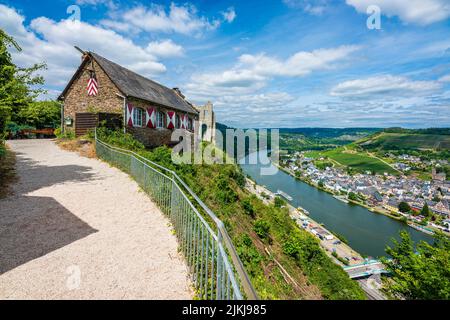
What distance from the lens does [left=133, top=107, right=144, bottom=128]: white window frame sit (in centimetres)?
1565

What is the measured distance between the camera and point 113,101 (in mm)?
15086

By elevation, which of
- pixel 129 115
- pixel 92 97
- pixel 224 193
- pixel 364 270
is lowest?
pixel 364 270

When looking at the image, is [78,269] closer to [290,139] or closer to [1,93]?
[1,93]

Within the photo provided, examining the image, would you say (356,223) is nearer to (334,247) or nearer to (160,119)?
(334,247)

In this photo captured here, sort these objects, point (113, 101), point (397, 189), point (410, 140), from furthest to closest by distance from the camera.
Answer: point (410, 140) < point (397, 189) < point (113, 101)

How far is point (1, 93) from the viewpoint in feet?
20.7

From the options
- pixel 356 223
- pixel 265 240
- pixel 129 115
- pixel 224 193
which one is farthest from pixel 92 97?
pixel 356 223

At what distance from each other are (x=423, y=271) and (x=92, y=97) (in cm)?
2524

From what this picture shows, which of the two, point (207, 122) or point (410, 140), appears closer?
point (207, 122)

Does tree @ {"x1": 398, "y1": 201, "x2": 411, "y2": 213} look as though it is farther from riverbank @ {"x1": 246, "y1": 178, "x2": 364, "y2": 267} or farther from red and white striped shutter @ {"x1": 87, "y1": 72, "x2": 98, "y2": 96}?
red and white striped shutter @ {"x1": 87, "y1": 72, "x2": 98, "y2": 96}

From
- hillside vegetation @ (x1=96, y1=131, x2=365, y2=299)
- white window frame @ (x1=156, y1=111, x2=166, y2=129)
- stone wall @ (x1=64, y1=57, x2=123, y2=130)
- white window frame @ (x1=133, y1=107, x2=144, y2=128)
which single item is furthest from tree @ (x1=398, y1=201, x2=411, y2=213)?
stone wall @ (x1=64, y1=57, x2=123, y2=130)

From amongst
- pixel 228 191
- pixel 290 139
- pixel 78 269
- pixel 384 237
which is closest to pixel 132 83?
pixel 228 191

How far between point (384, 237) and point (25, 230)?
1945 inches

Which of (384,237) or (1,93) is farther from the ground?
(1,93)
